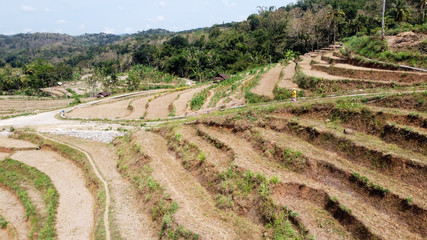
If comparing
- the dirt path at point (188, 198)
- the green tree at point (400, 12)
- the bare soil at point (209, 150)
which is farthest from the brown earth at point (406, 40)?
the dirt path at point (188, 198)

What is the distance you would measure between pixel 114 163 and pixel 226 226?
11.6 m

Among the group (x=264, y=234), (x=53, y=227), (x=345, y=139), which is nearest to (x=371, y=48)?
(x=345, y=139)

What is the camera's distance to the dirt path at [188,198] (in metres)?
10.0

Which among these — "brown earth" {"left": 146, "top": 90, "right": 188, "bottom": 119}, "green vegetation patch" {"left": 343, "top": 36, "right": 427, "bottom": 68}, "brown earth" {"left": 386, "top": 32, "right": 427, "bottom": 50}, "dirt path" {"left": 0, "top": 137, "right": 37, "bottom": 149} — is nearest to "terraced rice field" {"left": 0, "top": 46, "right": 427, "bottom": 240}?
"dirt path" {"left": 0, "top": 137, "right": 37, "bottom": 149}

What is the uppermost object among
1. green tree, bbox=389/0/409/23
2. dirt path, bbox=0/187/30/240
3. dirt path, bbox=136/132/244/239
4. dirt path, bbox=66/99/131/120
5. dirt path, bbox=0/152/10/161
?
green tree, bbox=389/0/409/23

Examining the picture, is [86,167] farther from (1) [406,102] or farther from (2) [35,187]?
(1) [406,102]

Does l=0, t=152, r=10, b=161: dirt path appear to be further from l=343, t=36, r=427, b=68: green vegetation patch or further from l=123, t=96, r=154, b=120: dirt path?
l=343, t=36, r=427, b=68: green vegetation patch

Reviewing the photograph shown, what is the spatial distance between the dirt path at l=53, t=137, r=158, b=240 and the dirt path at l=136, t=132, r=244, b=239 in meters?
1.65

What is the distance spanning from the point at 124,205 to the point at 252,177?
274 inches

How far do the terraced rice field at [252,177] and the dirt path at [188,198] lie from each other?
6 centimetres

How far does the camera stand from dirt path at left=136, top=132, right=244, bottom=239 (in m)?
10.0

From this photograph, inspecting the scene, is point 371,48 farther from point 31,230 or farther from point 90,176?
point 31,230

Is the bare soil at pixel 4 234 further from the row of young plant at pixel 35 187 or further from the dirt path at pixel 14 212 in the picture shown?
the dirt path at pixel 14 212

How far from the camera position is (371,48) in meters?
25.1
